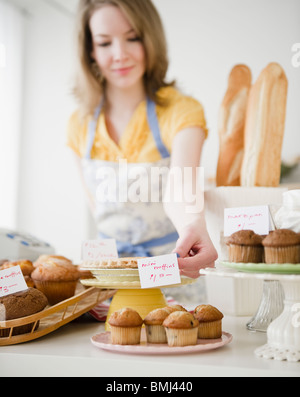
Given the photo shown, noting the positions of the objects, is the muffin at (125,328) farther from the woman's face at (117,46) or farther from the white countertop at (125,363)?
the woman's face at (117,46)

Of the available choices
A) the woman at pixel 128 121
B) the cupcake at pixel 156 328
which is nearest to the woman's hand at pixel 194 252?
the cupcake at pixel 156 328

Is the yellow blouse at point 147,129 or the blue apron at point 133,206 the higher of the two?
the yellow blouse at point 147,129

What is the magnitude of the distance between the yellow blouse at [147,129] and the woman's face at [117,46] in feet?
0.46

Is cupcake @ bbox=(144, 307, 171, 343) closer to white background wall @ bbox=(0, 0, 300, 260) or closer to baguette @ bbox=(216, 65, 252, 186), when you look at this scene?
baguette @ bbox=(216, 65, 252, 186)

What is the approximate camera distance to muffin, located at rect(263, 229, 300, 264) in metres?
0.77

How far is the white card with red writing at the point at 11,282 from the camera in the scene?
Answer: 98 centimetres

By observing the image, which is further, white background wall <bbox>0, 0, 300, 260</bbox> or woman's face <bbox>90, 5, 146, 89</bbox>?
white background wall <bbox>0, 0, 300, 260</bbox>

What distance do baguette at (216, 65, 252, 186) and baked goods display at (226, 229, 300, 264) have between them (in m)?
0.56

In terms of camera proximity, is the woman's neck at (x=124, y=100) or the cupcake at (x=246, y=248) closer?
the cupcake at (x=246, y=248)

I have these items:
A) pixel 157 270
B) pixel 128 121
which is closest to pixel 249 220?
pixel 157 270

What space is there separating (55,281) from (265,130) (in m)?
0.70

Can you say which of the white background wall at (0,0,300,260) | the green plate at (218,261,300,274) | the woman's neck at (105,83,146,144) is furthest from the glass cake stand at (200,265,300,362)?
the white background wall at (0,0,300,260)

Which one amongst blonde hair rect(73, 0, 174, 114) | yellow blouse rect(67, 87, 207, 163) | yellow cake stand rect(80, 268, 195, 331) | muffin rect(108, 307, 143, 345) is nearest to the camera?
muffin rect(108, 307, 143, 345)

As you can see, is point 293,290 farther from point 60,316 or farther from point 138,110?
point 138,110
